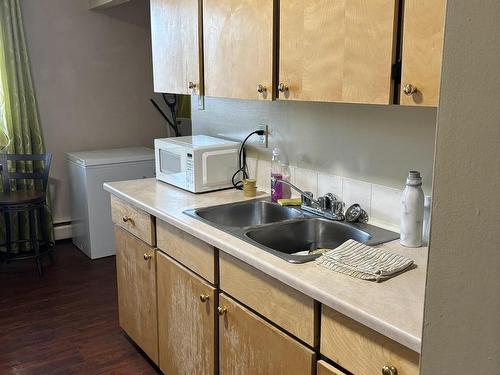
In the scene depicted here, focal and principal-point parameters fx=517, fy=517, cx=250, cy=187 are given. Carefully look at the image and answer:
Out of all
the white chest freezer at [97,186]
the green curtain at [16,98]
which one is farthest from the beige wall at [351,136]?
the green curtain at [16,98]

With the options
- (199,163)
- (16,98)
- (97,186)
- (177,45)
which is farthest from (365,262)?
(16,98)

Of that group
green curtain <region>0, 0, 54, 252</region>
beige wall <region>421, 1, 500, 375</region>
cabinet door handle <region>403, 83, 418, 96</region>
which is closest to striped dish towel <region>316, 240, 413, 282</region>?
cabinet door handle <region>403, 83, 418, 96</region>

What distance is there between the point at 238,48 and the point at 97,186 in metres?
2.25

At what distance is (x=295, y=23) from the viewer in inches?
71.4

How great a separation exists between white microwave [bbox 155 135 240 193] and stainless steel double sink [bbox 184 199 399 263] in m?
0.28

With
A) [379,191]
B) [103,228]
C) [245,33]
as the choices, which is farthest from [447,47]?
[103,228]

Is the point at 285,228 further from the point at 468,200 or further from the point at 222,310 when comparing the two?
the point at 468,200

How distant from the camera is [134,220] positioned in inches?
97.1

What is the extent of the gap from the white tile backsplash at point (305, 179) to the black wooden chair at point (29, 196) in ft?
7.41

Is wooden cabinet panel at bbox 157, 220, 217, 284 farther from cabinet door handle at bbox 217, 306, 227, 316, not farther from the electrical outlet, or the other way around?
the electrical outlet

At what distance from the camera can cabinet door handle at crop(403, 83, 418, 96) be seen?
4.64 feet

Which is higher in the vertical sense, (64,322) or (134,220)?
(134,220)

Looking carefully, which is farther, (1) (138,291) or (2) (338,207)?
(1) (138,291)

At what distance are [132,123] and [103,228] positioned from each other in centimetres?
113
